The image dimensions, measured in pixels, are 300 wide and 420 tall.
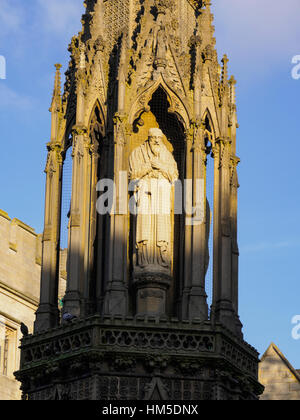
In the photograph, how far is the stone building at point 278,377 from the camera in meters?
59.4

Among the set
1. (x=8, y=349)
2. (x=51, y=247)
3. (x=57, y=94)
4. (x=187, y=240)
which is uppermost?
(x=57, y=94)

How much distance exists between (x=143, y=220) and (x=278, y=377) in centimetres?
1051

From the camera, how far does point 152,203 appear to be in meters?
→ 51.6

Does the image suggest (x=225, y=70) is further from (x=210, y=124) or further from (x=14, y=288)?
(x=14, y=288)

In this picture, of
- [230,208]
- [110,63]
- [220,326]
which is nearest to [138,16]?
[110,63]

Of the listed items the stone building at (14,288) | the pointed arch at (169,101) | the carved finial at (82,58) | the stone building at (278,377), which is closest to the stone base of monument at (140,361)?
the pointed arch at (169,101)

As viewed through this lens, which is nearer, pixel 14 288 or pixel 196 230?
pixel 196 230

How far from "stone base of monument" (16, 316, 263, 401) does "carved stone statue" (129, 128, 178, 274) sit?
2375 mm

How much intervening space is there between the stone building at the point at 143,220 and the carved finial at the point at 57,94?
0.04 m

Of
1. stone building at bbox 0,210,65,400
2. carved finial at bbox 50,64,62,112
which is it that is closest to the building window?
stone building at bbox 0,210,65,400

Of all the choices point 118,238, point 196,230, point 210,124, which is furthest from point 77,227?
point 210,124

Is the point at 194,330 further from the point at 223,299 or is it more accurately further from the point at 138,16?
the point at 138,16

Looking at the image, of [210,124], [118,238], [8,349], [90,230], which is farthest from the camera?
[8,349]

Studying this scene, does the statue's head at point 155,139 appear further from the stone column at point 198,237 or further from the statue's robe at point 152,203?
the stone column at point 198,237
